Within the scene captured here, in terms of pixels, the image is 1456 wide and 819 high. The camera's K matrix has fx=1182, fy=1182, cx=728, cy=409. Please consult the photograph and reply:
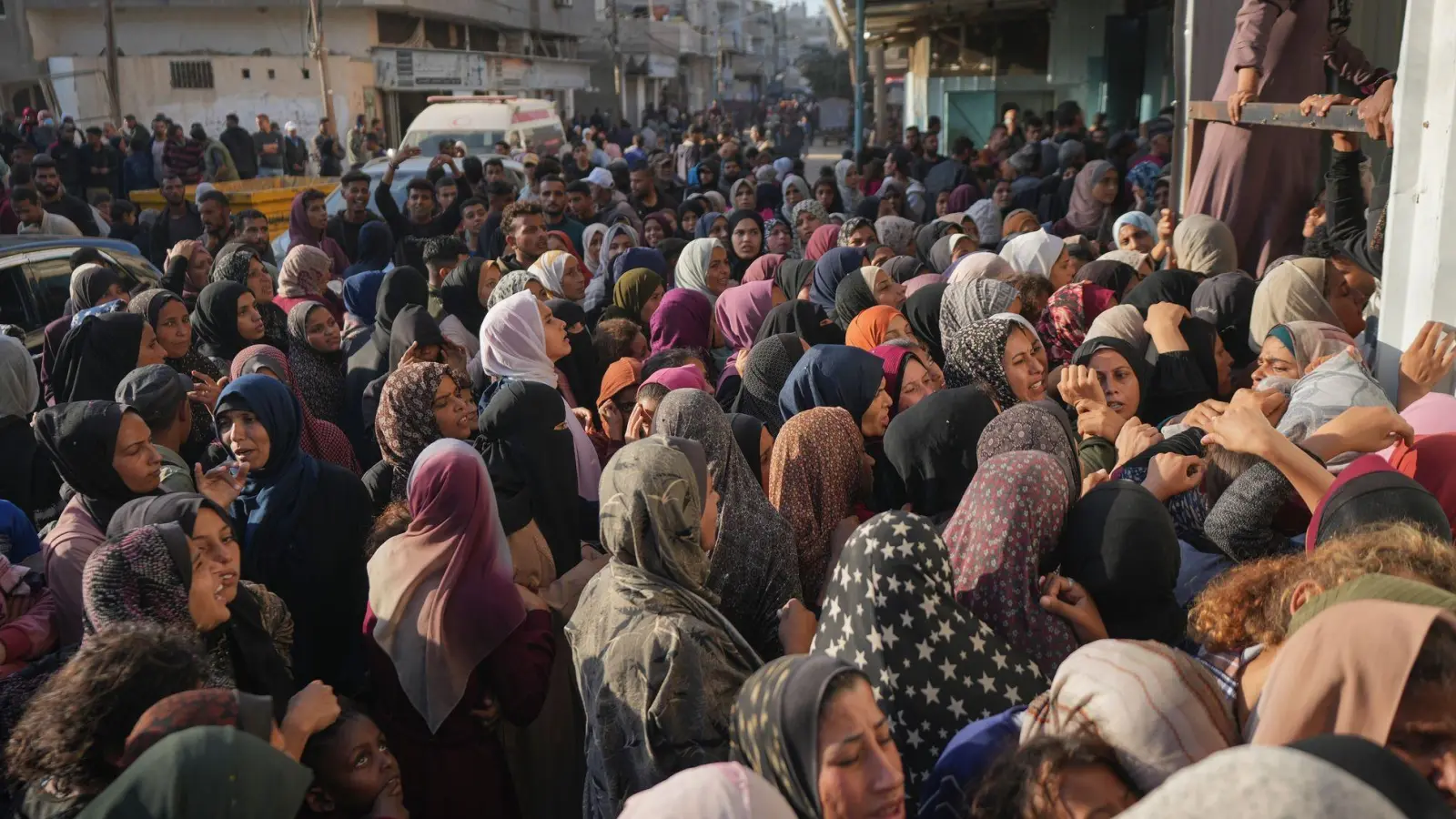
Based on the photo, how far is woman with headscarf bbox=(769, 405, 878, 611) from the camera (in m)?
3.17

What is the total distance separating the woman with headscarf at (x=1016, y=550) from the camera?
7.66ft

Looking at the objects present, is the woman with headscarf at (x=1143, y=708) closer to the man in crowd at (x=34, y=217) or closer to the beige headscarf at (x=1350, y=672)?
the beige headscarf at (x=1350, y=672)

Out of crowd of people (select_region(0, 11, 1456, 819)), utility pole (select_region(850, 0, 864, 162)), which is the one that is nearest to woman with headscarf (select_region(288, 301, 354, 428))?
crowd of people (select_region(0, 11, 1456, 819))

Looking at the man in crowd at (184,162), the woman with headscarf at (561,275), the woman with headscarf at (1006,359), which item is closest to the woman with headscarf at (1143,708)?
the woman with headscarf at (1006,359)

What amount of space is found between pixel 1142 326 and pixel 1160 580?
7.06 ft

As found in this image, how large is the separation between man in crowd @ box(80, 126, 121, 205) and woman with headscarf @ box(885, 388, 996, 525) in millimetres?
13781

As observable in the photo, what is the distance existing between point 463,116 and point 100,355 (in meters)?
13.0

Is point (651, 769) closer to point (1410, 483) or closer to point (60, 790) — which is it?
point (60, 790)

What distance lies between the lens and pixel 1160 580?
7.91 ft

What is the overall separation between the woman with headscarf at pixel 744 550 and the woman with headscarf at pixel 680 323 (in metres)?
2.38

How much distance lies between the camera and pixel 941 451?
3.30m

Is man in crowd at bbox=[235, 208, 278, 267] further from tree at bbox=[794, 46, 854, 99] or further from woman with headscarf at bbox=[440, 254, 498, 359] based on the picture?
tree at bbox=[794, 46, 854, 99]

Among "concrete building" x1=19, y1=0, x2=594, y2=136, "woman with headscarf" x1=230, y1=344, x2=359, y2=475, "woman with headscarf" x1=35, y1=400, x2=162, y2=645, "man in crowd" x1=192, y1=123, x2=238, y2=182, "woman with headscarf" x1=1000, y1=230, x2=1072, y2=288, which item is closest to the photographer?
"woman with headscarf" x1=35, y1=400, x2=162, y2=645

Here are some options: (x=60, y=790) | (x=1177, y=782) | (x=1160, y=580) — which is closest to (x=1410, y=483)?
(x=1160, y=580)
